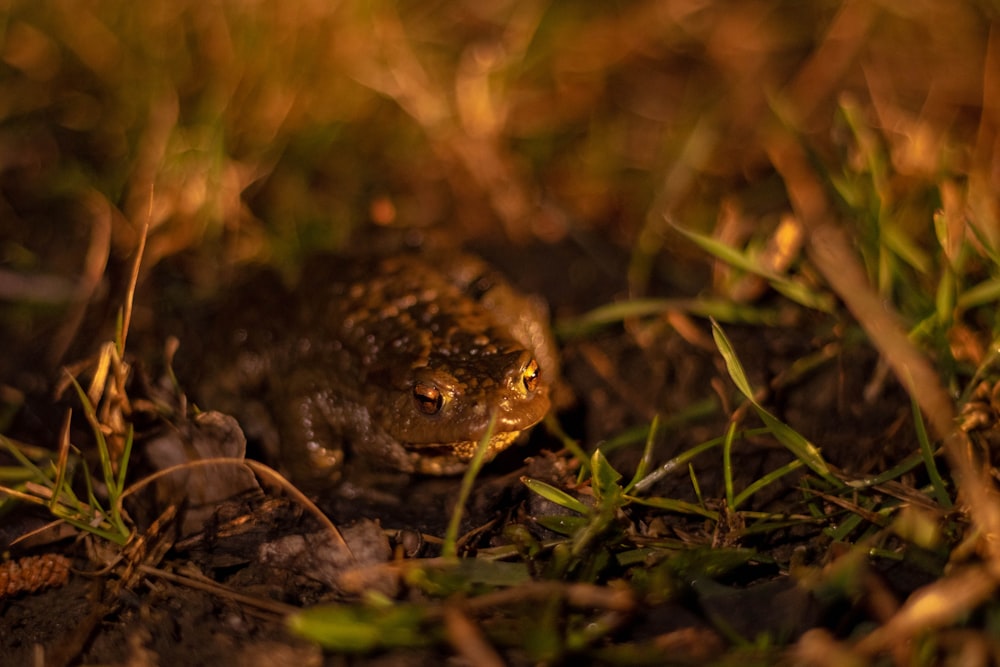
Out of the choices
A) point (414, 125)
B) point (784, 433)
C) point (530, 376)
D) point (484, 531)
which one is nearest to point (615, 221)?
point (414, 125)

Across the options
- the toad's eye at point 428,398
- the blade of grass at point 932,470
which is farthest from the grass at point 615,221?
the toad's eye at point 428,398

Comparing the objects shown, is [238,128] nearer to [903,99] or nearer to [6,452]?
[6,452]

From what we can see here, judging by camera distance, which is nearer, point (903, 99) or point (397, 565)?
point (397, 565)

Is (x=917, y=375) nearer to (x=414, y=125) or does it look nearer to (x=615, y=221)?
(x=615, y=221)

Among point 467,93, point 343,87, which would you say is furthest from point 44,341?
point 467,93

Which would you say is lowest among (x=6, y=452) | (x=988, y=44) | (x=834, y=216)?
(x=6, y=452)

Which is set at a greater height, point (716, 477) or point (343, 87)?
point (343, 87)

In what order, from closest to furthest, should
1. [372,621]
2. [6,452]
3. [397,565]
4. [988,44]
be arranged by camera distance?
[372,621] → [397,565] → [6,452] → [988,44]
